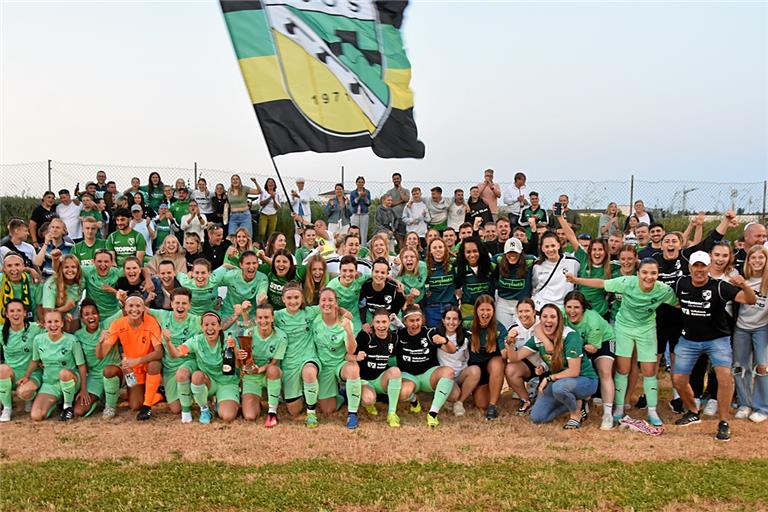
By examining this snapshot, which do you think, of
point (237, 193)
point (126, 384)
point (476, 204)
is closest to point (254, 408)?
point (126, 384)

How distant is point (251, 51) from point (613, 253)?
16.6ft

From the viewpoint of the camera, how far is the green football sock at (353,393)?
6.62m

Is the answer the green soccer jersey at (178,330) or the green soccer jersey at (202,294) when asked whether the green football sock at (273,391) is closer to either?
the green soccer jersey at (178,330)

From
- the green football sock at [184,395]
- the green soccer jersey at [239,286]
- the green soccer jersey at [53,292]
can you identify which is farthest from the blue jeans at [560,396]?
the green soccer jersey at [53,292]

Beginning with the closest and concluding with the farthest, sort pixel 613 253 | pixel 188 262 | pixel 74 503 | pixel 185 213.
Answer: pixel 74 503 < pixel 613 253 < pixel 188 262 < pixel 185 213

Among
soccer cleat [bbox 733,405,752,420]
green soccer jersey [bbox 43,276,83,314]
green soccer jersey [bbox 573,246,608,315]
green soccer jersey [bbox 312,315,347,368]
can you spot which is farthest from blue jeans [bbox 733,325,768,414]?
green soccer jersey [bbox 43,276,83,314]

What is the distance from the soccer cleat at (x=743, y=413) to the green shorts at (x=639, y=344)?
106 cm

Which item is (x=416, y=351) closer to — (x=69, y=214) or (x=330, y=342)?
(x=330, y=342)

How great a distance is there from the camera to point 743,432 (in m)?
6.31

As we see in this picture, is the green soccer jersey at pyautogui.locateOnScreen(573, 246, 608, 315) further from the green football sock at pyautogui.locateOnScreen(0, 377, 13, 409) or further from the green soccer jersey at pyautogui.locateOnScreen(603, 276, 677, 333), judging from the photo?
the green football sock at pyautogui.locateOnScreen(0, 377, 13, 409)

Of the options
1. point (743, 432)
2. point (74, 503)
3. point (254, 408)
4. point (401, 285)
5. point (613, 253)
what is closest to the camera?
point (74, 503)

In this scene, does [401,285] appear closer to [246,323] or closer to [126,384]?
[246,323]

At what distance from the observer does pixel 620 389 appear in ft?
21.9

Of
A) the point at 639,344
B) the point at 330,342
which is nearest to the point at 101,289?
the point at 330,342
